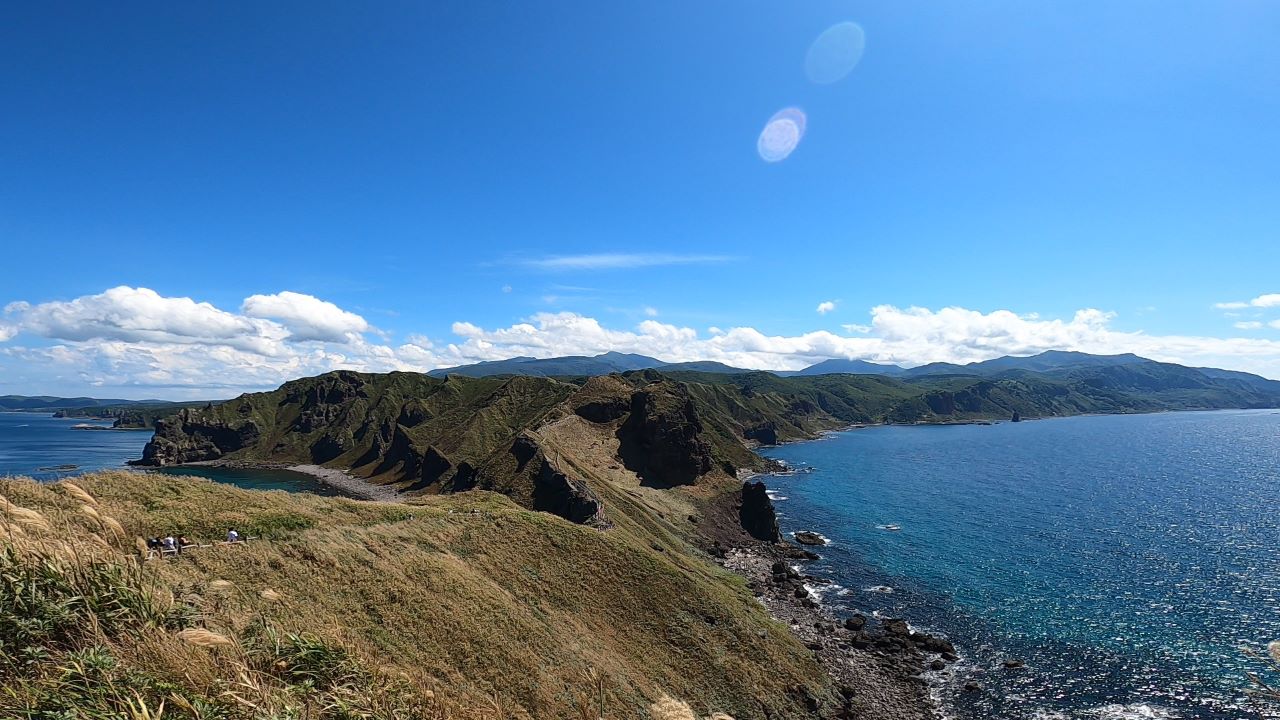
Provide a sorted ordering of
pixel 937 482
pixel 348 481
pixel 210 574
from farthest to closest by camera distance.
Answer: pixel 348 481 < pixel 937 482 < pixel 210 574

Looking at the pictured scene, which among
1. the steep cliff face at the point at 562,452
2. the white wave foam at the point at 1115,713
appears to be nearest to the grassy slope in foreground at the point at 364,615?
the white wave foam at the point at 1115,713

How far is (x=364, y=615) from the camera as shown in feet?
88.5

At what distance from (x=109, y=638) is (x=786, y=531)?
356 feet

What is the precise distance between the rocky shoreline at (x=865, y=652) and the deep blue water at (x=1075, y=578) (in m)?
2.63

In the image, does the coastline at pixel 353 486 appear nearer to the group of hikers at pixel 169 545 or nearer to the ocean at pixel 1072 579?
the ocean at pixel 1072 579

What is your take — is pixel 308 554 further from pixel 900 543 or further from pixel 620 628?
pixel 900 543

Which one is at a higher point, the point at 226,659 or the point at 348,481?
the point at 226,659

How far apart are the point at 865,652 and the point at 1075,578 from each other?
1641 inches

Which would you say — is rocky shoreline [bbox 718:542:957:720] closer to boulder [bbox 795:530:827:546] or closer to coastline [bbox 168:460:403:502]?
boulder [bbox 795:530:827:546]

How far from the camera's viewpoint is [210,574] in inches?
960

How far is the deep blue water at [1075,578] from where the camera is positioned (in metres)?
49.3

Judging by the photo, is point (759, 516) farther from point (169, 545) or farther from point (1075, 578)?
point (169, 545)

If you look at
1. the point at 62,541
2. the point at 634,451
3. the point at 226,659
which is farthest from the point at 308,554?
the point at 634,451

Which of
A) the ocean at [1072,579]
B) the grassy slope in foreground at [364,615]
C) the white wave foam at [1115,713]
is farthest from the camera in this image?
the ocean at [1072,579]
